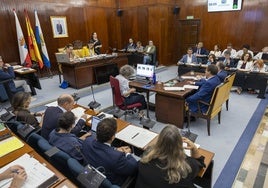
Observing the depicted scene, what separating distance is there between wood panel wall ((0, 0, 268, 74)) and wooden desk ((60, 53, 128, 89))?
2.30 metres

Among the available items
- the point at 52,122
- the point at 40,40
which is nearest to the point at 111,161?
the point at 52,122

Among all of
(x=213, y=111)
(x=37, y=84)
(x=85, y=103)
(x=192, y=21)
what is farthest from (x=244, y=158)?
(x=192, y=21)

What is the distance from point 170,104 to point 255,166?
161cm

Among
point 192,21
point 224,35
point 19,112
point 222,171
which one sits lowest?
point 222,171

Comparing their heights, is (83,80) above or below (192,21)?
below

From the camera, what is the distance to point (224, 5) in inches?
308

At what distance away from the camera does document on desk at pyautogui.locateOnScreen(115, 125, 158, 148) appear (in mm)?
2084

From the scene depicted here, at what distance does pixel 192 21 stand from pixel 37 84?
6.98m

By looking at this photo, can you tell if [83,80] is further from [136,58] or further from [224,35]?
[224,35]

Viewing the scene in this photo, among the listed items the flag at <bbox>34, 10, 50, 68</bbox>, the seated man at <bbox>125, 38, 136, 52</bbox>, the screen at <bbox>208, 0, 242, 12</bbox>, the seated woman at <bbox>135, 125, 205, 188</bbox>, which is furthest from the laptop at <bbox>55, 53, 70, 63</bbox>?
the screen at <bbox>208, 0, 242, 12</bbox>

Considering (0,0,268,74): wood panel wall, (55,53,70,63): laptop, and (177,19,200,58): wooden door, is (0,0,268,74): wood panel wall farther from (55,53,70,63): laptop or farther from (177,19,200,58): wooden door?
(55,53,70,63): laptop

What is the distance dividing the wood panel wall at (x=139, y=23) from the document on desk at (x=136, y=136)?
6464mm

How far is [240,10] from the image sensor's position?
7523 mm

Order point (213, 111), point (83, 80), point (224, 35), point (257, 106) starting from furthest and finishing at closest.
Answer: point (224, 35) < point (83, 80) < point (257, 106) < point (213, 111)
